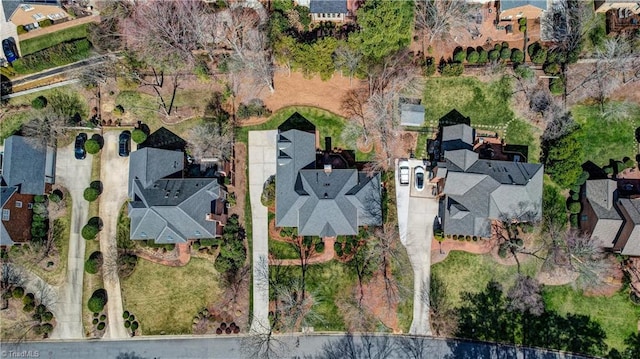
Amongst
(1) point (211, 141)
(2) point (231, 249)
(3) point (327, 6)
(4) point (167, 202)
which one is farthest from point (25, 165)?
(3) point (327, 6)

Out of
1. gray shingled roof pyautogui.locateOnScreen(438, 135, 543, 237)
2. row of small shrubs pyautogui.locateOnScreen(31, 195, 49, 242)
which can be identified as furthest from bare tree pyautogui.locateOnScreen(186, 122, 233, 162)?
gray shingled roof pyautogui.locateOnScreen(438, 135, 543, 237)

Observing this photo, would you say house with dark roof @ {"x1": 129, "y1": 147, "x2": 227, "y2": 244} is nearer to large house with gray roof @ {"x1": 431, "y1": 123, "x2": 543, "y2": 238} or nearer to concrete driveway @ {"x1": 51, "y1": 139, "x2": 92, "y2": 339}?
concrete driveway @ {"x1": 51, "y1": 139, "x2": 92, "y2": 339}

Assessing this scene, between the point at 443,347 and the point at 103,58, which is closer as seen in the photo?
the point at 443,347

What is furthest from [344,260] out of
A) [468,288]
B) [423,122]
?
[423,122]

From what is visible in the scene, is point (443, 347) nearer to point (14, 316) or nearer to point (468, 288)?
point (468, 288)

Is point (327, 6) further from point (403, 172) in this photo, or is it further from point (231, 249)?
point (231, 249)

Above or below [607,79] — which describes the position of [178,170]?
below
